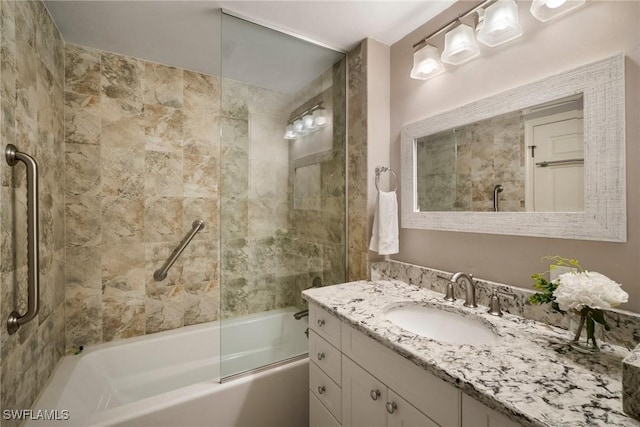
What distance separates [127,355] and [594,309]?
8.00 ft

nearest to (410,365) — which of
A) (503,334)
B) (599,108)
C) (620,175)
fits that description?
(503,334)

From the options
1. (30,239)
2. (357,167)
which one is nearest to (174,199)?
(30,239)

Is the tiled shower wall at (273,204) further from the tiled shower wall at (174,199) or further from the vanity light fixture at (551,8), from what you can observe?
the vanity light fixture at (551,8)

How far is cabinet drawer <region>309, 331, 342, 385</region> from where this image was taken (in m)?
1.19

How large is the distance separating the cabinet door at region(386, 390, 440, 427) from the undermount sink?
0.33 meters

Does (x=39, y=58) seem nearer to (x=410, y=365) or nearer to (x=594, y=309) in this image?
(x=410, y=365)

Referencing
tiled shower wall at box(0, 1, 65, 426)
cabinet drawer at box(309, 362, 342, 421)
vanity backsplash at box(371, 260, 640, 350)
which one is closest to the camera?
vanity backsplash at box(371, 260, 640, 350)

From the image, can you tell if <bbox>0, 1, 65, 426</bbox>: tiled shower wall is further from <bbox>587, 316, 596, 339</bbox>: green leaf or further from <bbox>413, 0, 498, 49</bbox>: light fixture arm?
<bbox>587, 316, 596, 339</bbox>: green leaf

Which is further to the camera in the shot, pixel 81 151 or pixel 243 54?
pixel 81 151

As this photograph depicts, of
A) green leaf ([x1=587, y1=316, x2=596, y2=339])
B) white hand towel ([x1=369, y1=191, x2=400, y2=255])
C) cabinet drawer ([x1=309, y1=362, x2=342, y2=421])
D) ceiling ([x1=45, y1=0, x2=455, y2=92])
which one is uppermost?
ceiling ([x1=45, y1=0, x2=455, y2=92])

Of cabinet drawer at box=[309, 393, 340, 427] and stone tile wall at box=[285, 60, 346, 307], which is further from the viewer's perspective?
stone tile wall at box=[285, 60, 346, 307]

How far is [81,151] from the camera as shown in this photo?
1.83 metres

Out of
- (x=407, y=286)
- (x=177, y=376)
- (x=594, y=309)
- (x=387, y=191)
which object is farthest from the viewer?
(x=177, y=376)

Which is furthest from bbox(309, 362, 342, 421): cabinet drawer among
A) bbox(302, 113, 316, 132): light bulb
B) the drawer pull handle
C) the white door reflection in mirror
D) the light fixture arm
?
the light fixture arm
